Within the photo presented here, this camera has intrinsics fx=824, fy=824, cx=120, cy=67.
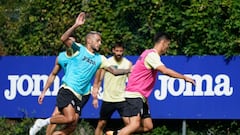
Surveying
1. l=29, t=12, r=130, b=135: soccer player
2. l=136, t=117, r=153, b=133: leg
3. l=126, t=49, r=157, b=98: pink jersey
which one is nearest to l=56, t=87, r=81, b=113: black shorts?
l=29, t=12, r=130, b=135: soccer player

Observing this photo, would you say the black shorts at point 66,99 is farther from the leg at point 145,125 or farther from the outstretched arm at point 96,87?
the outstretched arm at point 96,87

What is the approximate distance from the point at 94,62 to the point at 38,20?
493 centimetres

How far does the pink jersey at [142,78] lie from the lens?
1174 cm

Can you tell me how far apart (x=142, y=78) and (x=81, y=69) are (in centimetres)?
92

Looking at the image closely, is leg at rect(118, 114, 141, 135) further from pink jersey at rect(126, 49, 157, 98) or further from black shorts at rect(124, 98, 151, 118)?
pink jersey at rect(126, 49, 157, 98)

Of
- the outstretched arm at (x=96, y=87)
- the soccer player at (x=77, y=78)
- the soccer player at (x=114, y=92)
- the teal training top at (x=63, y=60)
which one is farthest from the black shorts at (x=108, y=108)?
the soccer player at (x=77, y=78)

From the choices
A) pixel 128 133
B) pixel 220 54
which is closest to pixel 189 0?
pixel 220 54

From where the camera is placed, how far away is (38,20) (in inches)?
661

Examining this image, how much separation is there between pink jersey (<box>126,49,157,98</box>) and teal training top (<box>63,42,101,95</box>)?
606 mm

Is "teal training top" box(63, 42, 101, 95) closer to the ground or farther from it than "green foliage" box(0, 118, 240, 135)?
farther from it

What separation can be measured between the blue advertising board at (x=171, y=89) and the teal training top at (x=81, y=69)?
3.14 metres

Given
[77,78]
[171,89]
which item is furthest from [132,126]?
[171,89]

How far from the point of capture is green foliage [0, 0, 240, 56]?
15.2 metres

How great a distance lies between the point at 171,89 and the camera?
15078 millimetres
